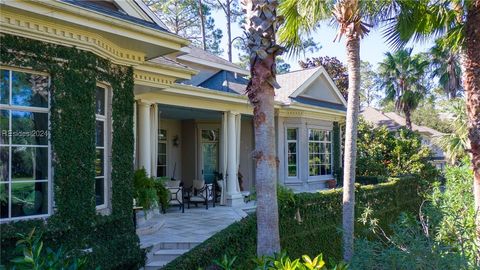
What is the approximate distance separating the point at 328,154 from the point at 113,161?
519 inches

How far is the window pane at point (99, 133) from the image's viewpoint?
7180 millimetres

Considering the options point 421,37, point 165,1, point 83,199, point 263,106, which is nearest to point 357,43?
point 421,37

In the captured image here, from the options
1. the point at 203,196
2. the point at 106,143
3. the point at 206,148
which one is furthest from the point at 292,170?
the point at 106,143

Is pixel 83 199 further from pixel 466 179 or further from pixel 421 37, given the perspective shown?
pixel 466 179

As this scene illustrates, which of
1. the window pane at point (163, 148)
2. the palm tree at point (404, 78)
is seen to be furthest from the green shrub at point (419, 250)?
the palm tree at point (404, 78)

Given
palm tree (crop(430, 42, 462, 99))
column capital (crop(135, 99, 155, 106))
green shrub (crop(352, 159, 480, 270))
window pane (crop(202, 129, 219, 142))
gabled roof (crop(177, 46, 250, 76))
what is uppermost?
palm tree (crop(430, 42, 462, 99))

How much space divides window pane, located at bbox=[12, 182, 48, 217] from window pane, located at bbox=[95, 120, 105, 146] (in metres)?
1.23

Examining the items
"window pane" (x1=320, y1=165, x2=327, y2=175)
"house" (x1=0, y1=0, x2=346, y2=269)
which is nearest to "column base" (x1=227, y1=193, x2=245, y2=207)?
"house" (x1=0, y1=0, x2=346, y2=269)

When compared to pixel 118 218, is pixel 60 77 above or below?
above

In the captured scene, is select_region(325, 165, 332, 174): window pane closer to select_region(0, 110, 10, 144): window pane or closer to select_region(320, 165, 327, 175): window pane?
select_region(320, 165, 327, 175): window pane

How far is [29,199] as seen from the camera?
242 inches

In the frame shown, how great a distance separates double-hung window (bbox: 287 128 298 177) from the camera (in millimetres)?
17062

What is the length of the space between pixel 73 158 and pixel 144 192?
3371 mm

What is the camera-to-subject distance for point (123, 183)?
24.9 feet
